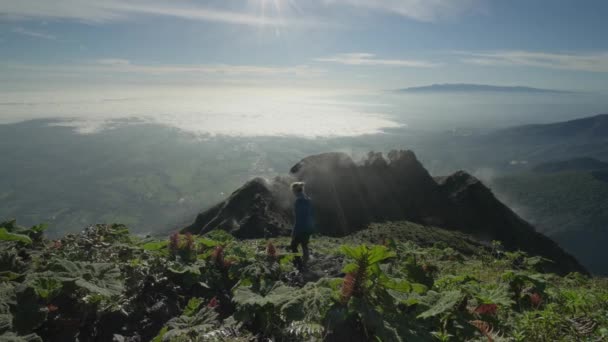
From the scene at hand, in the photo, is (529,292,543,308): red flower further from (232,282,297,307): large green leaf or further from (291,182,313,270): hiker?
(291,182,313,270): hiker

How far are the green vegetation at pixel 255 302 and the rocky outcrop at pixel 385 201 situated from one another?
3915 centimetres

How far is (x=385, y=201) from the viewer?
65.2m

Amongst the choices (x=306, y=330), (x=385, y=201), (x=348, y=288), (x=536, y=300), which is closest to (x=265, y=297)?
(x=306, y=330)

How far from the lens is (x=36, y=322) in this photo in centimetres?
496

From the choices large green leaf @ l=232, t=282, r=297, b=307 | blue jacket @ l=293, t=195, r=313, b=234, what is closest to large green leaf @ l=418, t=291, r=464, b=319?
large green leaf @ l=232, t=282, r=297, b=307

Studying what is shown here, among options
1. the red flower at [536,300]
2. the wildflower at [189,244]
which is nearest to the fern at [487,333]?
the red flower at [536,300]

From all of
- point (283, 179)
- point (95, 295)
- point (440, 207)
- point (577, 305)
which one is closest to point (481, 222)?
point (440, 207)

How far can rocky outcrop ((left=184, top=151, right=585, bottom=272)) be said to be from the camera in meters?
51.4

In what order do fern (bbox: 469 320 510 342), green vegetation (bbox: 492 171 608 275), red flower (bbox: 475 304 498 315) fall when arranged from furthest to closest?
green vegetation (bbox: 492 171 608 275) < red flower (bbox: 475 304 498 315) < fern (bbox: 469 320 510 342)

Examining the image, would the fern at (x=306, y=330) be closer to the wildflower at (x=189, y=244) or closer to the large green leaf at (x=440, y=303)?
the large green leaf at (x=440, y=303)

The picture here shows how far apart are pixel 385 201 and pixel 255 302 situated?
61.7 m

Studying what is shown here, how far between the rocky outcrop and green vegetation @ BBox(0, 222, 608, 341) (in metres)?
39.2

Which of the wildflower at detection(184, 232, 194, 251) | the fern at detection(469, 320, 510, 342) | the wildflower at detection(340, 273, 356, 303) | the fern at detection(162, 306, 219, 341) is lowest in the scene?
the fern at detection(162, 306, 219, 341)

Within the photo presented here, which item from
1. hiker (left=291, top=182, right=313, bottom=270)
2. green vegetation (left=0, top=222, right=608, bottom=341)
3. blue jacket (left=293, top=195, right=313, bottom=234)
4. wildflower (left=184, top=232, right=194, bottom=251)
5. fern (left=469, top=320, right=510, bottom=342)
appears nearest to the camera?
fern (left=469, top=320, right=510, bottom=342)
